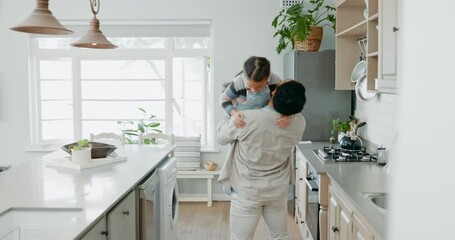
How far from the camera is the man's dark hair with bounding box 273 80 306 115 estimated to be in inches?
87.5

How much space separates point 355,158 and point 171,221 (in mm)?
1504

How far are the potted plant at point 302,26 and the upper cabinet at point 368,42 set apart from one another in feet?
1.29

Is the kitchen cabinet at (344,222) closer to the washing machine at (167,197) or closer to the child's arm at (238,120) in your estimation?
the child's arm at (238,120)

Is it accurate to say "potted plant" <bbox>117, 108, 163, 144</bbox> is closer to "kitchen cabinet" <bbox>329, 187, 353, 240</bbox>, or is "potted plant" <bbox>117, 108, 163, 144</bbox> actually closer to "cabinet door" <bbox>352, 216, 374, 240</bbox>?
"kitchen cabinet" <bbox>329, 187, 353, 240</bbox>

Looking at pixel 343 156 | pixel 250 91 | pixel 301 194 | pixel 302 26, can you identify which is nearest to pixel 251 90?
pixel 250 91

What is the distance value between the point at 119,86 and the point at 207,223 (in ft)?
7.06

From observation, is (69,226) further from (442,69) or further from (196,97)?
(196,97)

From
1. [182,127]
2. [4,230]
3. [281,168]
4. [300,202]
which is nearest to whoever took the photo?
[4,230]

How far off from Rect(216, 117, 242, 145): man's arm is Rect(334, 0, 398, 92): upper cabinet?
88cm

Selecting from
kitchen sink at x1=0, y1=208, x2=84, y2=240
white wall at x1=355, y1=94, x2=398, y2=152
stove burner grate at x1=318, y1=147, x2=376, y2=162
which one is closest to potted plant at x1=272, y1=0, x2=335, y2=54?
white wall at x1=355, y1=94, x2=398, y2=152

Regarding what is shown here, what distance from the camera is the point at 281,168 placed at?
98.3 inches

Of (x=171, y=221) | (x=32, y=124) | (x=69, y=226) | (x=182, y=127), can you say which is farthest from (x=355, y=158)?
(x=32, y=124)

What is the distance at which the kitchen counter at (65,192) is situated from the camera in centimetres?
166

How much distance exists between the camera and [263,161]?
2420 millimetres
